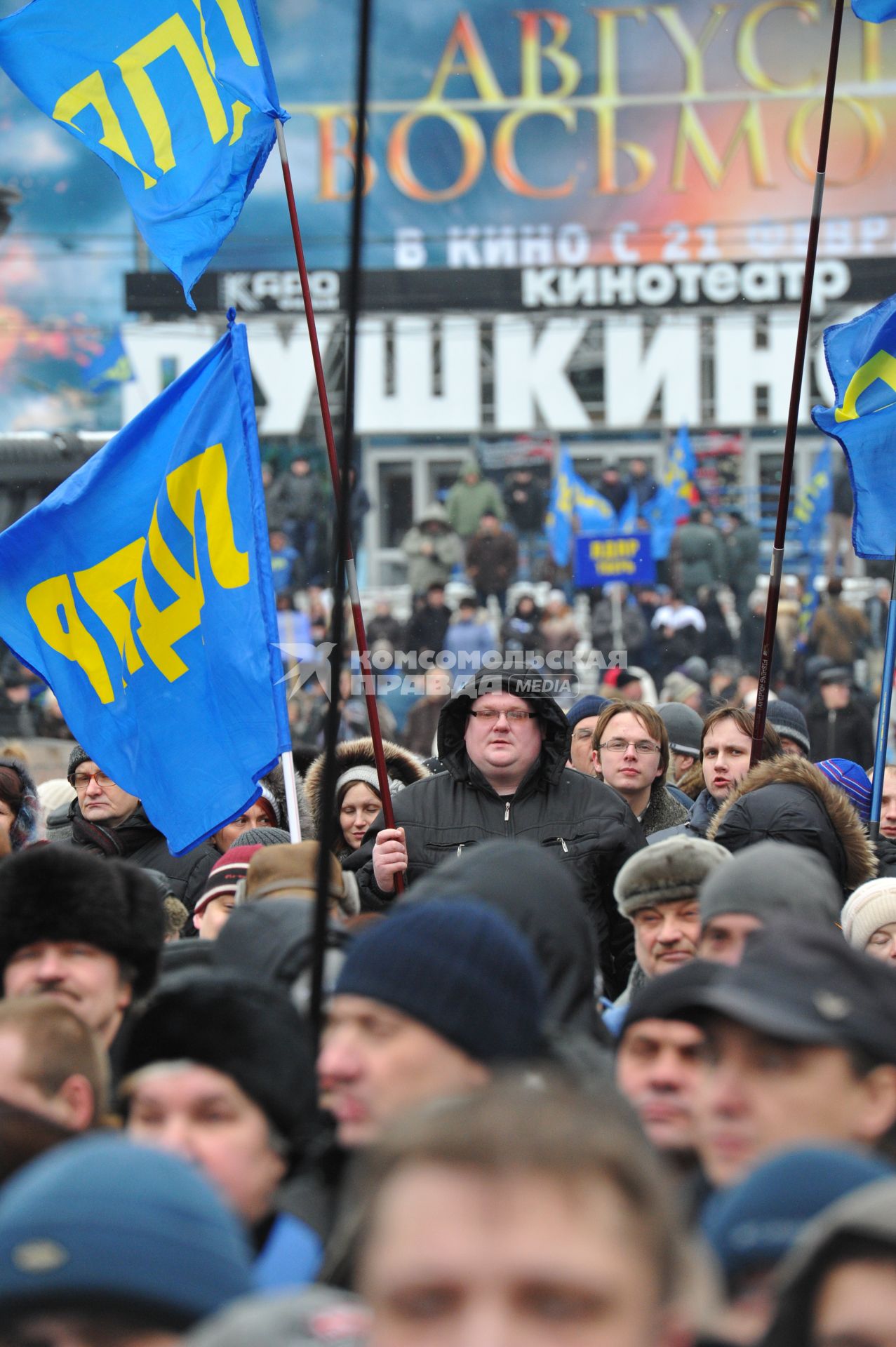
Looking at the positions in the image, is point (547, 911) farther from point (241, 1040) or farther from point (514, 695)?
point (514, 695)

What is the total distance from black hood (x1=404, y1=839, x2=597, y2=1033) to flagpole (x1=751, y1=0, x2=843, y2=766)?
222 centimetres

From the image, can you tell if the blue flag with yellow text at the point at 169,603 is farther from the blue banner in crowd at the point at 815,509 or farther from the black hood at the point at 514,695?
the blue banner in crowd at the point at 815,509

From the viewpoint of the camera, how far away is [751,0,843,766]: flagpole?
202 inches

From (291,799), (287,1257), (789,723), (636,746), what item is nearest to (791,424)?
(636,746)

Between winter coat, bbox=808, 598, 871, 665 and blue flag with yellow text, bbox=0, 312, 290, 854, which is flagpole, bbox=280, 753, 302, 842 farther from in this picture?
winter coat, bbox=808, 598, 871, 665

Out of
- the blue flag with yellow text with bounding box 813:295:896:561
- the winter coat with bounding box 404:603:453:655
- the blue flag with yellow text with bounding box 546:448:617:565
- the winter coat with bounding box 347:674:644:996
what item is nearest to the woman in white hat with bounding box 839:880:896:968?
the winter coat with bounding box 347:674:644:996

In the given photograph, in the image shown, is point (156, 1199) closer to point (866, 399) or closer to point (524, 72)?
point (866, 399)

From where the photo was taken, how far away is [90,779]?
602 cm

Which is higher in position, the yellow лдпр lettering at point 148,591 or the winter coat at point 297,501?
the yellow лдпр lettering at point 148,591

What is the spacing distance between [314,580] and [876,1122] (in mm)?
19745

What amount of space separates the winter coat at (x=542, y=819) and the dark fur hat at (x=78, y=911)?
4.51ft

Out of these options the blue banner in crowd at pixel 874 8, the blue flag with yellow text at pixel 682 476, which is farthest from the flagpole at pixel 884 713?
the blue flag with yellow text at pixel 682 476

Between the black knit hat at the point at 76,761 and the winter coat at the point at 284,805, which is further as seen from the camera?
the winter coat at the point at 284,805

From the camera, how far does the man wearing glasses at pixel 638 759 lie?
19.1ft
